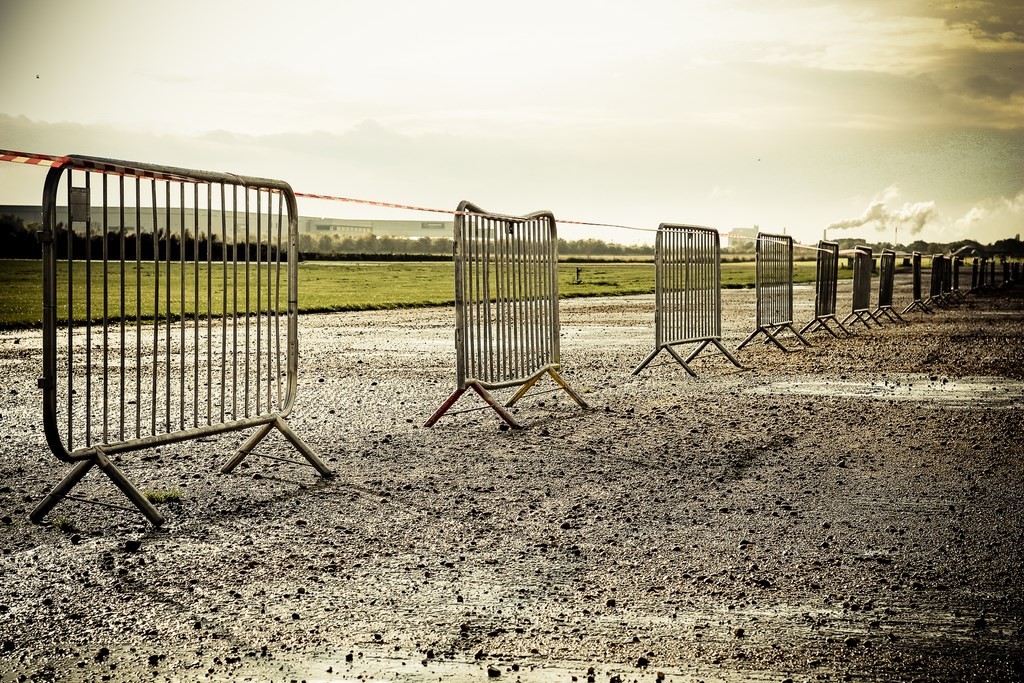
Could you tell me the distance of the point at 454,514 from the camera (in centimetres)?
581

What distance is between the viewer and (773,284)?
1744cm

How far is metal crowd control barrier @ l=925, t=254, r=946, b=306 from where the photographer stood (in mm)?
32938

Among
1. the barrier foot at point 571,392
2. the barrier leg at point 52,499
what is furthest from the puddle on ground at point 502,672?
the barrier foot at point 571,392

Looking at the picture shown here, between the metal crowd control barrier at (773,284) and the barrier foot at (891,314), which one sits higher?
the metal crowd control barrier at (773,284)

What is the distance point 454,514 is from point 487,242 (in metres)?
4.12

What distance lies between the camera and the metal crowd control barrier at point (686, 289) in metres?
13.1

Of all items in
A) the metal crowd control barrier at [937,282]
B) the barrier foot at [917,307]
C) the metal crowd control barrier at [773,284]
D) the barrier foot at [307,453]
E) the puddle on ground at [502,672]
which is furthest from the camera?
the metal crowd control barrier at [937,282]

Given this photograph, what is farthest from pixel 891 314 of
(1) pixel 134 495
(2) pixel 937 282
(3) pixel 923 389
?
(1) pixel 134 495

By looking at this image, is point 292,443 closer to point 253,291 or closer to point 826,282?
point 826,282

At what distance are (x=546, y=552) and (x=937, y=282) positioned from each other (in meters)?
32.9

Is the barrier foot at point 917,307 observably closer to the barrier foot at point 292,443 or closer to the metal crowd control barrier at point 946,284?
the metal crowd control barrier at point 946,284

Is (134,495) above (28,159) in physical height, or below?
below

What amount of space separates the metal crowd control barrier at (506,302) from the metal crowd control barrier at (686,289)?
8.73ft

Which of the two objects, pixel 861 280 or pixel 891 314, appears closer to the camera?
pixel 861 280
